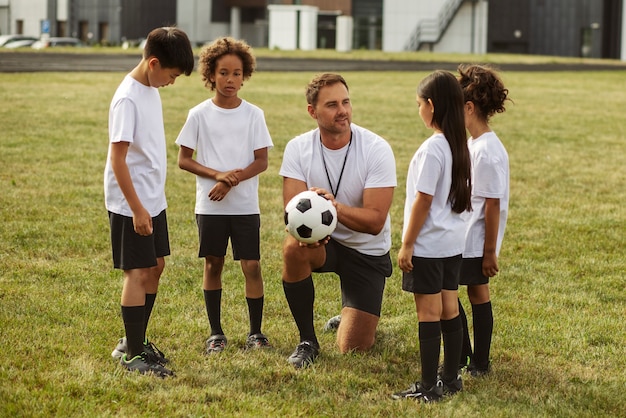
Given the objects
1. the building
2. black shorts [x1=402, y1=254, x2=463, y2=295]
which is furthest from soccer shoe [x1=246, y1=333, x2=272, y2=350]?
the building

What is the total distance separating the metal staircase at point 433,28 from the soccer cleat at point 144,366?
178 feet

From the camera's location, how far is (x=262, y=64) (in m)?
33.7

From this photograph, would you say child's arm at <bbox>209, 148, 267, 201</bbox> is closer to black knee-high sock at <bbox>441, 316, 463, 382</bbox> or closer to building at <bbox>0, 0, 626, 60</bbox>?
black knee-high sock at <bbox>441, 316, 463, 382</bbox>

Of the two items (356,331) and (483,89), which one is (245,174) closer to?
(356,331)

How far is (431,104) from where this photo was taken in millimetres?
4172

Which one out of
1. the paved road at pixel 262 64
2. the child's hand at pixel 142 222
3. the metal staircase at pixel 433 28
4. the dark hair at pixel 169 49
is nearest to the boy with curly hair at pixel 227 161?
the dark hair at pixel 169 49

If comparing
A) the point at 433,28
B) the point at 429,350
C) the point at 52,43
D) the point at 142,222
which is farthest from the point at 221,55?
the point at 433,28

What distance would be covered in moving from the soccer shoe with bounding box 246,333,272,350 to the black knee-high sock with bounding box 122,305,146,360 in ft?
2.18

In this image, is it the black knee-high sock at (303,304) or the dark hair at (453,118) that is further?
the black knee-high sock at (303,304)

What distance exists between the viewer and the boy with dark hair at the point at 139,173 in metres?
4.29

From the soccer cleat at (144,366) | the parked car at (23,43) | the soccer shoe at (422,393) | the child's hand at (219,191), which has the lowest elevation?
the soccer shoe at (422,393)

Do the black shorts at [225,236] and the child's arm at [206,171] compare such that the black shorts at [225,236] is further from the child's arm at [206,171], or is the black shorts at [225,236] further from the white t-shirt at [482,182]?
the white t-shirt at [482,182]

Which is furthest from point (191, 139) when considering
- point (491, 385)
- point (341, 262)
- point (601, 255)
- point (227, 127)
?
point (601, 255)

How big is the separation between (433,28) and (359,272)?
2127 inches
